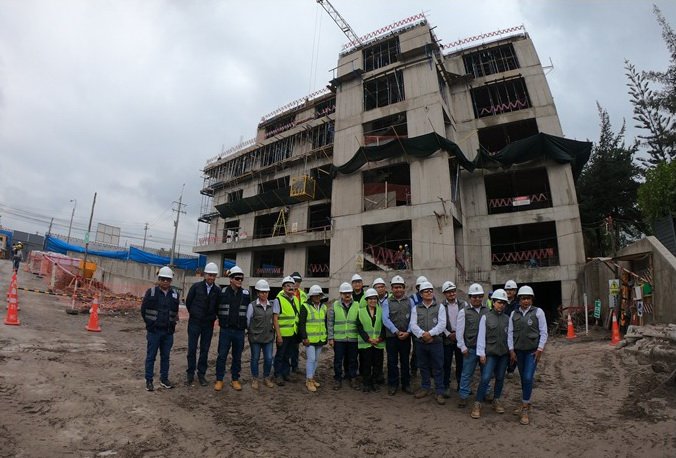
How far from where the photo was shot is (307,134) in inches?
1236

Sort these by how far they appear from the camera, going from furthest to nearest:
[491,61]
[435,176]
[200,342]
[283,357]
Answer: [491,61] < [435,176] < [283,357] < [200,342]

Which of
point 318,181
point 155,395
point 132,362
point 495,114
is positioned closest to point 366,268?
point 318,181

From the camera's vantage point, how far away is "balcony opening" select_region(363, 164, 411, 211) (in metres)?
22.9

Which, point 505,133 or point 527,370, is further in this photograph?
point 505,133

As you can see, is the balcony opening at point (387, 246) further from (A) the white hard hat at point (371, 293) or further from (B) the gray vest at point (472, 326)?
A: (B) the gray vest at point (472, 326)

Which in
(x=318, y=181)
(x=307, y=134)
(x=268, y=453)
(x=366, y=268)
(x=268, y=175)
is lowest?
(x=268, y=453)

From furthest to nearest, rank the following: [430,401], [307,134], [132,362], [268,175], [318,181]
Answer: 1. [268,175]
2. [307,134]
3. [318,181]
4. [132,362]
5. [430,401]

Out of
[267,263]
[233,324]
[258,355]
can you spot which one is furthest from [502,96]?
[233,324]

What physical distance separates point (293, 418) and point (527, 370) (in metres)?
3.39

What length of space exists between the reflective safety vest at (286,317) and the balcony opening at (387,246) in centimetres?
1470

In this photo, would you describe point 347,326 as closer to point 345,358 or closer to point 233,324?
point 345,358

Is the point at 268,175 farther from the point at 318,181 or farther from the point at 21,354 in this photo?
the point at 21,354

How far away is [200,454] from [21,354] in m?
4.94

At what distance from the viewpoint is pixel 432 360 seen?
617 cm
